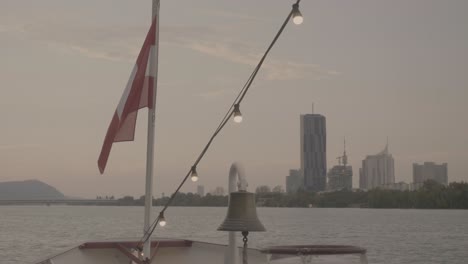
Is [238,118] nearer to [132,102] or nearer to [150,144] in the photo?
[132,102]

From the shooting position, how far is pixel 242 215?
632cm

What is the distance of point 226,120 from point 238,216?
1250mm

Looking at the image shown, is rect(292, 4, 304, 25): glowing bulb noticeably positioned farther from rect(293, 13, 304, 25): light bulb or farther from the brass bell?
the brass bell

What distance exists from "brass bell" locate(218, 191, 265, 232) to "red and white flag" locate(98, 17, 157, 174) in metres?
3.68

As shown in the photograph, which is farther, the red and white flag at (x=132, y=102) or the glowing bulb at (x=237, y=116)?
the red and white flag at (x=132, y=102)

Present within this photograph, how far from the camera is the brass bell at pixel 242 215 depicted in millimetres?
6219

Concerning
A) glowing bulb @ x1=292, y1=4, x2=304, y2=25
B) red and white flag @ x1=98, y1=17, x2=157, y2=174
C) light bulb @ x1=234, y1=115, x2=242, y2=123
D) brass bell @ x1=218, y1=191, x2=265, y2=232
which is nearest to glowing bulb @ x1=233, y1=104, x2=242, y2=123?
light bulb @ x1=234, y1=115, x2=242, y2=123

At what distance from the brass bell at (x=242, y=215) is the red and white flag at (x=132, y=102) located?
3678mm

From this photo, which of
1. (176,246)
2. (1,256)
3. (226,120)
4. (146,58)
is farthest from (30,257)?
(226,120)

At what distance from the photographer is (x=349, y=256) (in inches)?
203

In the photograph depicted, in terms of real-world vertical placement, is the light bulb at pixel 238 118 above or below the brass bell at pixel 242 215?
above

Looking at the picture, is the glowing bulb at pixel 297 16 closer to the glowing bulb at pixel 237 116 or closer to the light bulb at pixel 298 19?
the light bulb at pixel 298 19

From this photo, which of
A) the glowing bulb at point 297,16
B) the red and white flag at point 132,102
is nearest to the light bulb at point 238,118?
the glowing bulb at point 297,16

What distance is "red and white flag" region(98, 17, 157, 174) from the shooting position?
32.3ft
